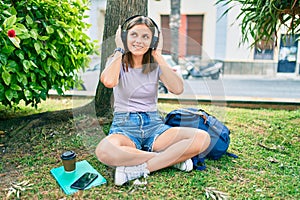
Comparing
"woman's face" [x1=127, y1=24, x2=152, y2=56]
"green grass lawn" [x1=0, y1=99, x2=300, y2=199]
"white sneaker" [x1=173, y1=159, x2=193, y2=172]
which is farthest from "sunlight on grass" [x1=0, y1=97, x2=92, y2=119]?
"white sneaker" [x1=173, y1=159, x2=193, y2=172]

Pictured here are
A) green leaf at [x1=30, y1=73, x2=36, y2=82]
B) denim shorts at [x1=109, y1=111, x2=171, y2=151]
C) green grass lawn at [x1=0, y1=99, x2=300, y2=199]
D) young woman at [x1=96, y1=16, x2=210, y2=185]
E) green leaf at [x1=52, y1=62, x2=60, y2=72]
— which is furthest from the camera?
green leaf at [x1=52, y1=62, x2=60, y2=72]

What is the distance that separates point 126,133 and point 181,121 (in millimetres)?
404

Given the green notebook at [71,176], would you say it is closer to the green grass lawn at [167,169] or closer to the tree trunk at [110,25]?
the green grass lawn at [167,169]

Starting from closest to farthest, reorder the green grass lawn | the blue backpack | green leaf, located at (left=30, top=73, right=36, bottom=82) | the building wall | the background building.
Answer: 1. the green grass lawn
2. the blue backpack
3. green leaf, located at (left=30, top=73, right=36, bottom=82)
4. the background building
5. the building wall

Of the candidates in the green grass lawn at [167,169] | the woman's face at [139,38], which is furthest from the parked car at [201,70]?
the woman's face at [139,38]

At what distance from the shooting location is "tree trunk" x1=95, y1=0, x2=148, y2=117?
2.27 m

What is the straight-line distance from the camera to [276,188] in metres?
1.57

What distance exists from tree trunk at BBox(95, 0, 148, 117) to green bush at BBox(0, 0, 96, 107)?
0.26 m

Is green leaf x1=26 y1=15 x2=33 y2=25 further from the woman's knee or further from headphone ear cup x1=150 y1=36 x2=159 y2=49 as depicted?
the woman's knee

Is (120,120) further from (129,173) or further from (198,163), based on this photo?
(198,163)

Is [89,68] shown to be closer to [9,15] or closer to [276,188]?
[9,15]

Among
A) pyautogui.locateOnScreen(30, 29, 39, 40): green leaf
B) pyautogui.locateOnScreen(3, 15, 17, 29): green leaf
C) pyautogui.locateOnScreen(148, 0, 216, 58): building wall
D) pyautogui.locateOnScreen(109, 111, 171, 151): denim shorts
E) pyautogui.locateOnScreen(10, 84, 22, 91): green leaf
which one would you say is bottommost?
pyautogui.locateOnScreen(109, 111, 171, 151): denim shorts

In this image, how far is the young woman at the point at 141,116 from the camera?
163cm

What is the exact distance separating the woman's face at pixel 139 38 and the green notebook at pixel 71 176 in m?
0.74
